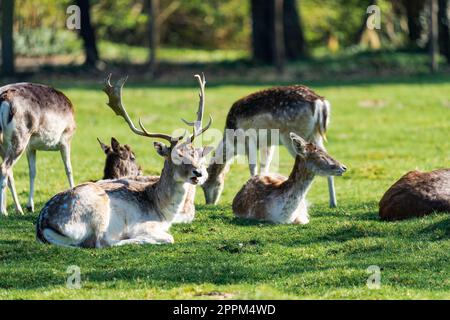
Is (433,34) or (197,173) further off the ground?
(433,34)

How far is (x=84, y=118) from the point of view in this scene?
968 inches

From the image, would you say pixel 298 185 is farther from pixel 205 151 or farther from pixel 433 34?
pixel 433 34

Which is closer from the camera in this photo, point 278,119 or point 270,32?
point 278,119

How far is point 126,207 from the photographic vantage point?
36.7ft

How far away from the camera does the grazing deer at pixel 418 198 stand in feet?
39.7

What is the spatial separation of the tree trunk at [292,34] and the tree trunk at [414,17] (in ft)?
19.0

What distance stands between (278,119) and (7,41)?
53.3 feet

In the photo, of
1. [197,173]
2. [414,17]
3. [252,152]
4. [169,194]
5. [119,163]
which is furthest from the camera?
[414,17]

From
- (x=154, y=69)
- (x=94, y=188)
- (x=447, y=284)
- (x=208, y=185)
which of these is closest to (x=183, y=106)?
(x=154, y=69)

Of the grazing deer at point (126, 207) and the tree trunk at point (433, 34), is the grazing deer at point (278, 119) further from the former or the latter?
the tree trunk at point (433, 34)
